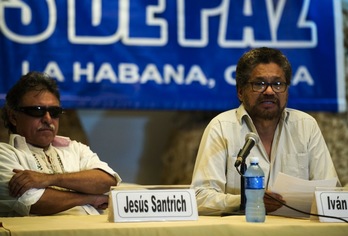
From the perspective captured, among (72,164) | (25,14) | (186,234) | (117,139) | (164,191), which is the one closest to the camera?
(186,234)

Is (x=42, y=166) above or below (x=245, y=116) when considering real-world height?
below

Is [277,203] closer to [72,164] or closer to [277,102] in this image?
[277,102]

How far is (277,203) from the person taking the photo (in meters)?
3.15

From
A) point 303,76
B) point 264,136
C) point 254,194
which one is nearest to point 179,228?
point 254,194

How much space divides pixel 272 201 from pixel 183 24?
2.38 m

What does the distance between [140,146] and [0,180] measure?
2.21 m

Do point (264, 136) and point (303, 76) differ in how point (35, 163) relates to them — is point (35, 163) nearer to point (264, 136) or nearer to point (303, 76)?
point (264, 136)

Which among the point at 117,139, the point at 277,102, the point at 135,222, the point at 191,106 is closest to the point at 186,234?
the point at 135,222

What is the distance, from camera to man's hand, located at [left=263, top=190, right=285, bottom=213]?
315 cm

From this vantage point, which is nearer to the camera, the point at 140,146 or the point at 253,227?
the point at 253,227

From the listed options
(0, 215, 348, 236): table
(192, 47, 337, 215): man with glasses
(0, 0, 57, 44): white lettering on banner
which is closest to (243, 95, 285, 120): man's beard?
(192, 47, 337, 215): man with glasses

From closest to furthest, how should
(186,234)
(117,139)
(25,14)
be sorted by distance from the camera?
1. (186,234)
2. (25,14)
3. (117,139)

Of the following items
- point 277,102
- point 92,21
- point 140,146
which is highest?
point 92,21

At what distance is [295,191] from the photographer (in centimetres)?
314
